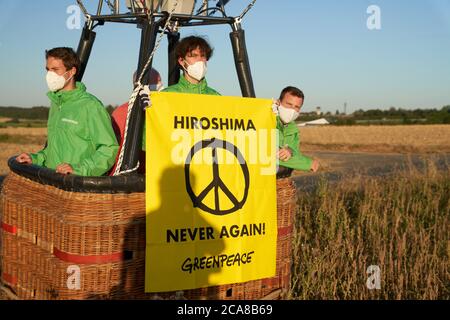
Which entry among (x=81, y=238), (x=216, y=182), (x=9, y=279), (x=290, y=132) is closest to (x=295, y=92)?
(x=290, y=132)

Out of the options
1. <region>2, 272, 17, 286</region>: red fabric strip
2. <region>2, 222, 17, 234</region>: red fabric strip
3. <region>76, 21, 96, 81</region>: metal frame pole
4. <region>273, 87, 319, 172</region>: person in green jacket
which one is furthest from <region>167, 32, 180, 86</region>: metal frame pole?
<region>2, 272, 17, 286</region>: red fabric strip

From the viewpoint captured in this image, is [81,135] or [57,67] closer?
[81,135]

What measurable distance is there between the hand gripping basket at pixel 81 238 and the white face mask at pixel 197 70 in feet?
3.33

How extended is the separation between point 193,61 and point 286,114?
72 cm

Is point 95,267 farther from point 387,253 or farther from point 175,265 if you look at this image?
point 387,253

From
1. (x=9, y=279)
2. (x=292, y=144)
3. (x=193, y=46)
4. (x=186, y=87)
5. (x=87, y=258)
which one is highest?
(x=193, y=46)

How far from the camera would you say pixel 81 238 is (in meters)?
3.02

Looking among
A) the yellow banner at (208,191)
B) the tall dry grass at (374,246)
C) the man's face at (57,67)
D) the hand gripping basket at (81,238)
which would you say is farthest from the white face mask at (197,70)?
the tall dry grass at (374,246)

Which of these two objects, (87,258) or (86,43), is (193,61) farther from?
(87,258)

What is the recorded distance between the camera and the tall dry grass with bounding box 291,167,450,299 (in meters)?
4.53

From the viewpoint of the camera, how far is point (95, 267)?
3078 mm

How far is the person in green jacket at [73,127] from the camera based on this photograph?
11.1 feet

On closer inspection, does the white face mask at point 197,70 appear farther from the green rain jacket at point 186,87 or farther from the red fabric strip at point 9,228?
the red fabric strip at point 9,228

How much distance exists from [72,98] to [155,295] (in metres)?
Result: 1.33
